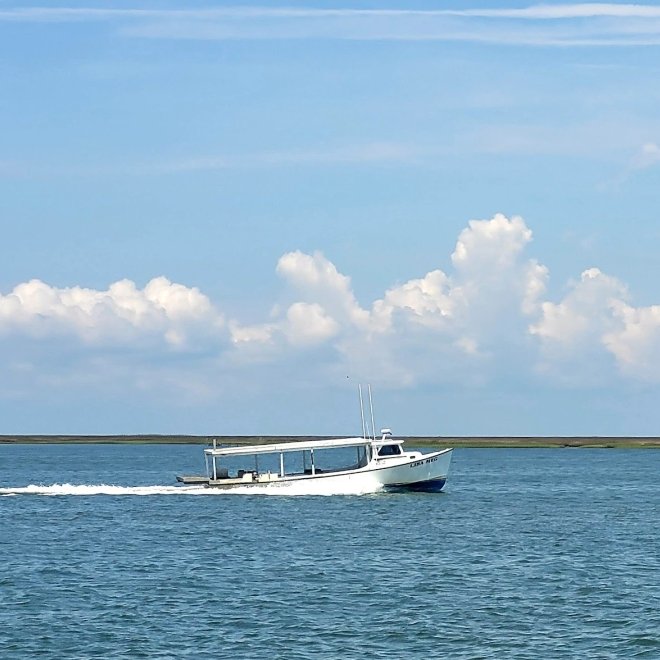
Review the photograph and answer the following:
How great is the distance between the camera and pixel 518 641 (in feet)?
132

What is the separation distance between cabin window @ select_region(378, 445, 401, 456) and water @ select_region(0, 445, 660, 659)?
311 cm

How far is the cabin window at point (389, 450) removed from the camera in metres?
90.4

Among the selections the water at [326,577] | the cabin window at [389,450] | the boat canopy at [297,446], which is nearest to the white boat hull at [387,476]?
the cabin window at [389,450]

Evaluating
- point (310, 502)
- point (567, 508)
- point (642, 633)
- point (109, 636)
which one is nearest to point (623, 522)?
point (567, 508)

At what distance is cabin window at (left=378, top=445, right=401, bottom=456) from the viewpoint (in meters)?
90.4

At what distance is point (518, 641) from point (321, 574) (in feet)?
52.6

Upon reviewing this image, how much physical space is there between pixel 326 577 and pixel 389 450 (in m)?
37.0

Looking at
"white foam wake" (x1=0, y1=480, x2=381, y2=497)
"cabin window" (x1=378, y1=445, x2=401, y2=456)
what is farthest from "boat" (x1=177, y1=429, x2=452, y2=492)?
"white foam wake" (x1=0, y1=480, x2=381, y2=497)

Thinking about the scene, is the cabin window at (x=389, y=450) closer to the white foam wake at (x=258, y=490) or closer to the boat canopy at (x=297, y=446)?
the boat canopy at (x=297, y=446)

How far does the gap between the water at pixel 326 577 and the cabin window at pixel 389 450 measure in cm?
311

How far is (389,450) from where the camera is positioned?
90688mm

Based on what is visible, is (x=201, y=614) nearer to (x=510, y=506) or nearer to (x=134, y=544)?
(x=134, y=544)

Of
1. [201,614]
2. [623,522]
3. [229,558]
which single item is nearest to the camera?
[201,614]

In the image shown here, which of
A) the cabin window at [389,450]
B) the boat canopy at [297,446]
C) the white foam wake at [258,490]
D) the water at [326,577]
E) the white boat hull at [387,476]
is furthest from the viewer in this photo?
the white foam wake at [258,490]
